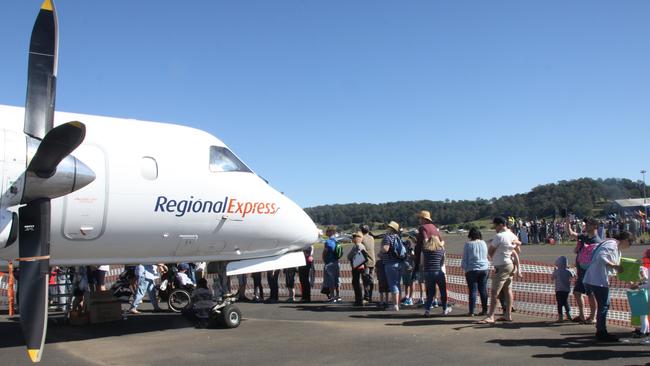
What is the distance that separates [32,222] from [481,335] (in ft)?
20.4

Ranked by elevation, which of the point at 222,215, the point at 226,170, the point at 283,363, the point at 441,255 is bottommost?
the point at 283,363

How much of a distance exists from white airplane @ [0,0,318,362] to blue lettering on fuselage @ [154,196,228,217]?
15 millimetres

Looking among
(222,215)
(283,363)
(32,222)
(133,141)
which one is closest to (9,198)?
(32,222)

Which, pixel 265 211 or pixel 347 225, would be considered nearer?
pixel 265 211

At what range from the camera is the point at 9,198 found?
710 cm

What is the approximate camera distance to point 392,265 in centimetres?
1118

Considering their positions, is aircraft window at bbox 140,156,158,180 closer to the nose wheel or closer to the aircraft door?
the aircraft door

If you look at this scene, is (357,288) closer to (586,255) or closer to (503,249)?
(503,249)

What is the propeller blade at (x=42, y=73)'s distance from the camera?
7.18 metres

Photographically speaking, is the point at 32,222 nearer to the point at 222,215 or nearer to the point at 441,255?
the point at 222,215

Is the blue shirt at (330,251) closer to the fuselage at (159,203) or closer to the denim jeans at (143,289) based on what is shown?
the fuselage at (159,203)

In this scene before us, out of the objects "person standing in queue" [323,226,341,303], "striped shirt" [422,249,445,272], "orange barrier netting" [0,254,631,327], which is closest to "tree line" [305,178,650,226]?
"orange barrier netting" [0,254,631,327]

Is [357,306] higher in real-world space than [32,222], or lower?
lower

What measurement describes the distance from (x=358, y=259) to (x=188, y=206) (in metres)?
4.41
